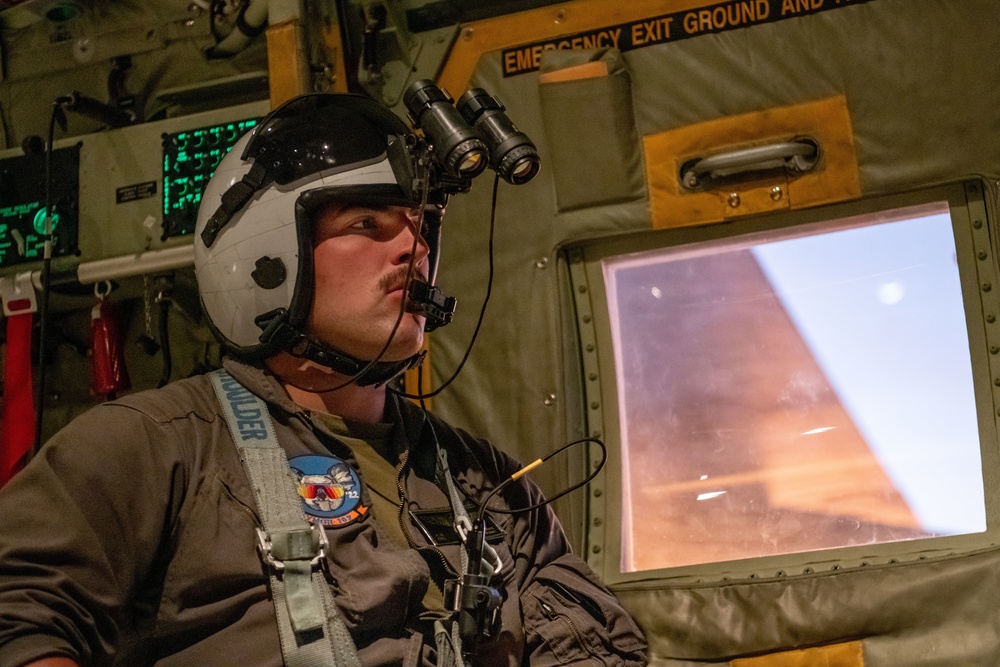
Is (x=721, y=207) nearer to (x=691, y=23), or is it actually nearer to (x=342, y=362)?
(x=691, y=23)

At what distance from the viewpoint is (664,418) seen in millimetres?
2961

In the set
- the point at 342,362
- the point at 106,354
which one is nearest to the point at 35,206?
the point at 106,354

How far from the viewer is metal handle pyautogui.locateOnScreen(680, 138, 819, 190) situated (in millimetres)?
2812

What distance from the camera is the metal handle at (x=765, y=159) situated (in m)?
2.81

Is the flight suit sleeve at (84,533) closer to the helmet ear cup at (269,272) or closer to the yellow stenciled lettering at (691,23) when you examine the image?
the helmet ear cup at (269,272)

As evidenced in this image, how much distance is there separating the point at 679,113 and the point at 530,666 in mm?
1583

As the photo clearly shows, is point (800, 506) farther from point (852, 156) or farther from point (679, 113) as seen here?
point (679, 113)

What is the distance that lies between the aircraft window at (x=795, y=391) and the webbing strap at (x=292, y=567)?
3.89 feet

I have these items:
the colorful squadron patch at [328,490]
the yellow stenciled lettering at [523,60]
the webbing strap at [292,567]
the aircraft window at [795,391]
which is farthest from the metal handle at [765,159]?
the webbing strap at [292,567]

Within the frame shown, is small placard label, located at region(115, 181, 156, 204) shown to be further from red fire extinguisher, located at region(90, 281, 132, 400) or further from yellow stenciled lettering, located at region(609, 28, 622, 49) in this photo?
yellow stenciled lettering, located at region(609, 28, 622, 49)

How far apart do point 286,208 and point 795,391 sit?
1461 millimetres

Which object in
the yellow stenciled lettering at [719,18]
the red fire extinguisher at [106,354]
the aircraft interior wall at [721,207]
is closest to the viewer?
the aircraft interior wall at [721,207]

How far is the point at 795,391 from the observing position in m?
2.87

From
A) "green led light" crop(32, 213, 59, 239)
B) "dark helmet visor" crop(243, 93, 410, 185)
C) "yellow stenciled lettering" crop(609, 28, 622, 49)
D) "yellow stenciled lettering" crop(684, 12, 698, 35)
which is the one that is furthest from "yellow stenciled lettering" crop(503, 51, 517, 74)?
"green led light" crop(32, 213, 59, 239)
